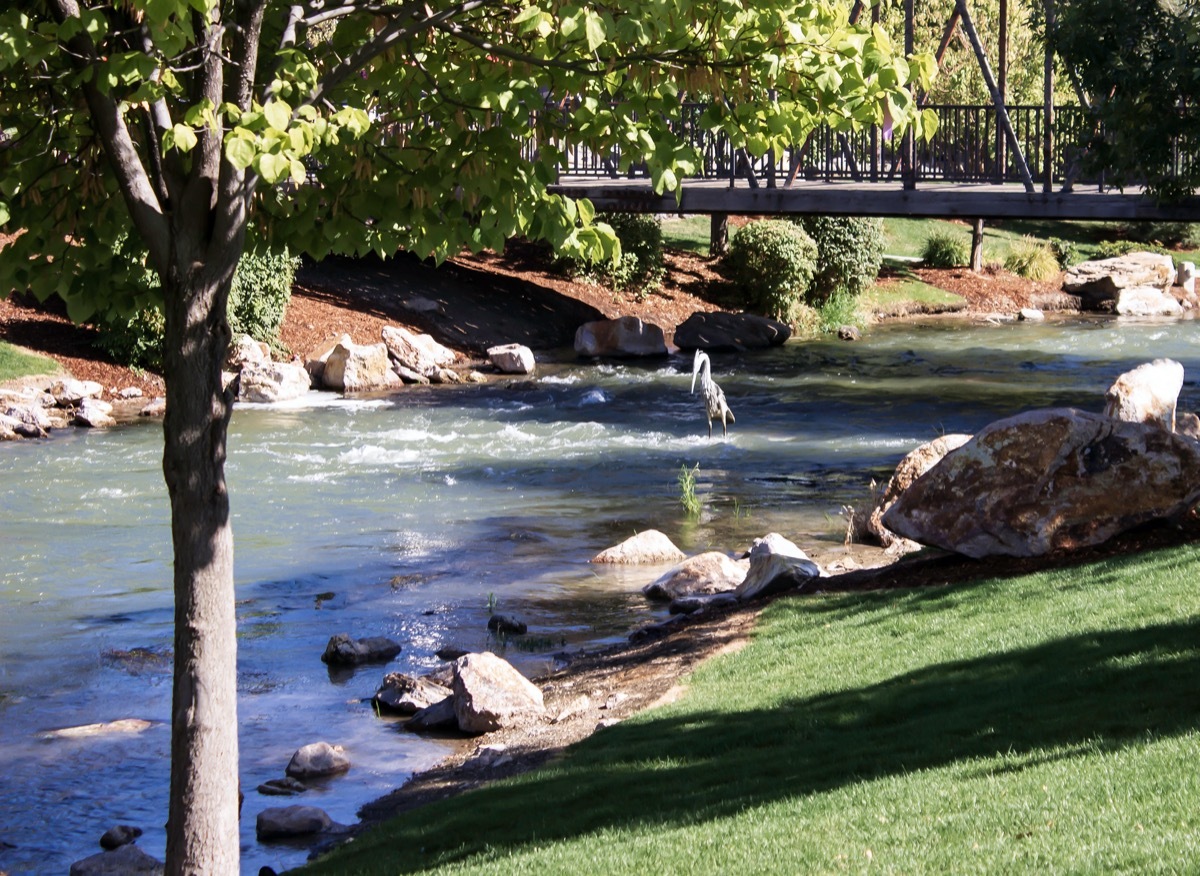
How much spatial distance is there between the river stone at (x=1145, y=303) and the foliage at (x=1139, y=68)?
21.9 meters

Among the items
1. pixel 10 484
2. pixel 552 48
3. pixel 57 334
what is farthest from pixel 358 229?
pixel 57 334

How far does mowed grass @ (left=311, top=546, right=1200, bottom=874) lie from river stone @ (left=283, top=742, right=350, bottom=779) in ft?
4.92

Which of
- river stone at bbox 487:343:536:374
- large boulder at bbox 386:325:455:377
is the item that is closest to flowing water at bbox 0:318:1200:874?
river stone at bbox 487:343:536:374

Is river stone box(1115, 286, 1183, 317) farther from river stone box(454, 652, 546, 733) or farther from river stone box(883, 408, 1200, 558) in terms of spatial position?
river stone box(454, 652, 546, 733)

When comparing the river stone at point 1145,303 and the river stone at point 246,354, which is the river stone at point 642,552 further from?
the river stone at point 1145,303

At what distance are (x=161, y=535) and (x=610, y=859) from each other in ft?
37.4

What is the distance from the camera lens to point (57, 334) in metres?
26.8

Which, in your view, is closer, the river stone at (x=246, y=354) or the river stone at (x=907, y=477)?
the river stone at (x=907, y=477)

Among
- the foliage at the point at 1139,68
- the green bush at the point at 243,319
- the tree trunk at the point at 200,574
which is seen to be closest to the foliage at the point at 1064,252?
the green bush at the point at 243,319

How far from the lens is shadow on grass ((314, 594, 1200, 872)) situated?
6.68 meters

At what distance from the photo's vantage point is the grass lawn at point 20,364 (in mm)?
24375

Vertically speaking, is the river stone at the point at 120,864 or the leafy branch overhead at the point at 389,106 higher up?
the leafy branch overhead at the point at 389,106

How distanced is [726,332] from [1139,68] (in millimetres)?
16891

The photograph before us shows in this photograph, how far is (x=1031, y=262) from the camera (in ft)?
143
